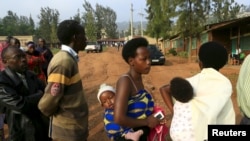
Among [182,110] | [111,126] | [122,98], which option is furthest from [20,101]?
[182,110]

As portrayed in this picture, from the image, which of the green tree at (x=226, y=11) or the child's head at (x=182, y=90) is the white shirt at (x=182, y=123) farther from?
the green tree at (x=226, y=11)

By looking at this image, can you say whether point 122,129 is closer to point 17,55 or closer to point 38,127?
point 38,127

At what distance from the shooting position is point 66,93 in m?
2.60

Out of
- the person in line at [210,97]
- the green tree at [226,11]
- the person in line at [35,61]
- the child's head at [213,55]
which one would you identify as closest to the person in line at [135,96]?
the person in line at [210,97]

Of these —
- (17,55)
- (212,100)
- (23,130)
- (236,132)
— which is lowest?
(23,130)

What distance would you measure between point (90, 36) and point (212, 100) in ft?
215

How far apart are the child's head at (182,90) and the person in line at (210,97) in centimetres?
4

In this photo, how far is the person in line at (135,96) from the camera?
7.29ft

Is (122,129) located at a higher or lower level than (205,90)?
lower

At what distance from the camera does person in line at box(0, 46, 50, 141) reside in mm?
2984

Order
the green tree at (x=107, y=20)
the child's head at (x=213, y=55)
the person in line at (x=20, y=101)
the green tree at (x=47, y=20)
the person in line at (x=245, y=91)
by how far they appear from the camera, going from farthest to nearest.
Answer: the green tree at (x=107, y=20)
the green tree at (x=47, y=20)
the person in line at (x=20, y=101)
the person in line at (x=245, y=91)
the child's head at (x=213, y=55)

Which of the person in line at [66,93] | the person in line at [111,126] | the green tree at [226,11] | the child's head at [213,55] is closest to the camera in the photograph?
the child's head at [213,55]

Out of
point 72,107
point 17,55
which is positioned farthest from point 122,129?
point 17,55

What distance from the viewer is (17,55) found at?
129 inches
